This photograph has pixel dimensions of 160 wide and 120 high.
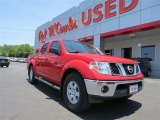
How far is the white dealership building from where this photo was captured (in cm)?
1891

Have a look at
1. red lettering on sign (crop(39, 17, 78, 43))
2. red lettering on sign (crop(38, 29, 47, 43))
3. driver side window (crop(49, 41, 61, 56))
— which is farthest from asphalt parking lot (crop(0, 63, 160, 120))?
red lettering on sign (crop(38, 29, 47, 43))

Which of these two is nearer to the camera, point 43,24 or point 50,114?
point 50,114

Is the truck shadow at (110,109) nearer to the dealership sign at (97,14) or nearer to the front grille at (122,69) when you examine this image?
the front grille at (122,69)

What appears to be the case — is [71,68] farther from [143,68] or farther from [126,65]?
[143,68]

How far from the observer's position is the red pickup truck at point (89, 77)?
17.3 ft

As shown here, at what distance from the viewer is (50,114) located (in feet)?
18.2

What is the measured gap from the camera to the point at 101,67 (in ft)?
17.9

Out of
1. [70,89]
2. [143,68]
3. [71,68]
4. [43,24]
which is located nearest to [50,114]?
[70,89]

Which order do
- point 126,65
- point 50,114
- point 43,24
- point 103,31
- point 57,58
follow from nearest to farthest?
1. point 50,114
2. point 126,65
3. point 57,58
4. point 103,31
5. point 43,24

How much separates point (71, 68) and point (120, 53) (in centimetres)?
2087

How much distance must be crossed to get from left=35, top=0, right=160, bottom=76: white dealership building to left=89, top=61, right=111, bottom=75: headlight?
12863 mm

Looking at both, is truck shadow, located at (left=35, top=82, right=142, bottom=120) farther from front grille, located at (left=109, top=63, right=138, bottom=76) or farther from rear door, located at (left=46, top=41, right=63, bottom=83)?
front grille, located at (left=109, top=63, right=138, bottom=76)

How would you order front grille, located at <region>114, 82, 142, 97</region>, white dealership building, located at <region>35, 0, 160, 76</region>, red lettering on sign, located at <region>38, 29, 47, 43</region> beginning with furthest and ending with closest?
red lettering on sign, located at <region>38, 29, 47, 43</region>, white dealership building, located at <region>35, 0, 160, 76</region>, front grille, located at <region>114, 82, 142, 97</region>

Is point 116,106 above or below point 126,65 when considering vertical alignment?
below
